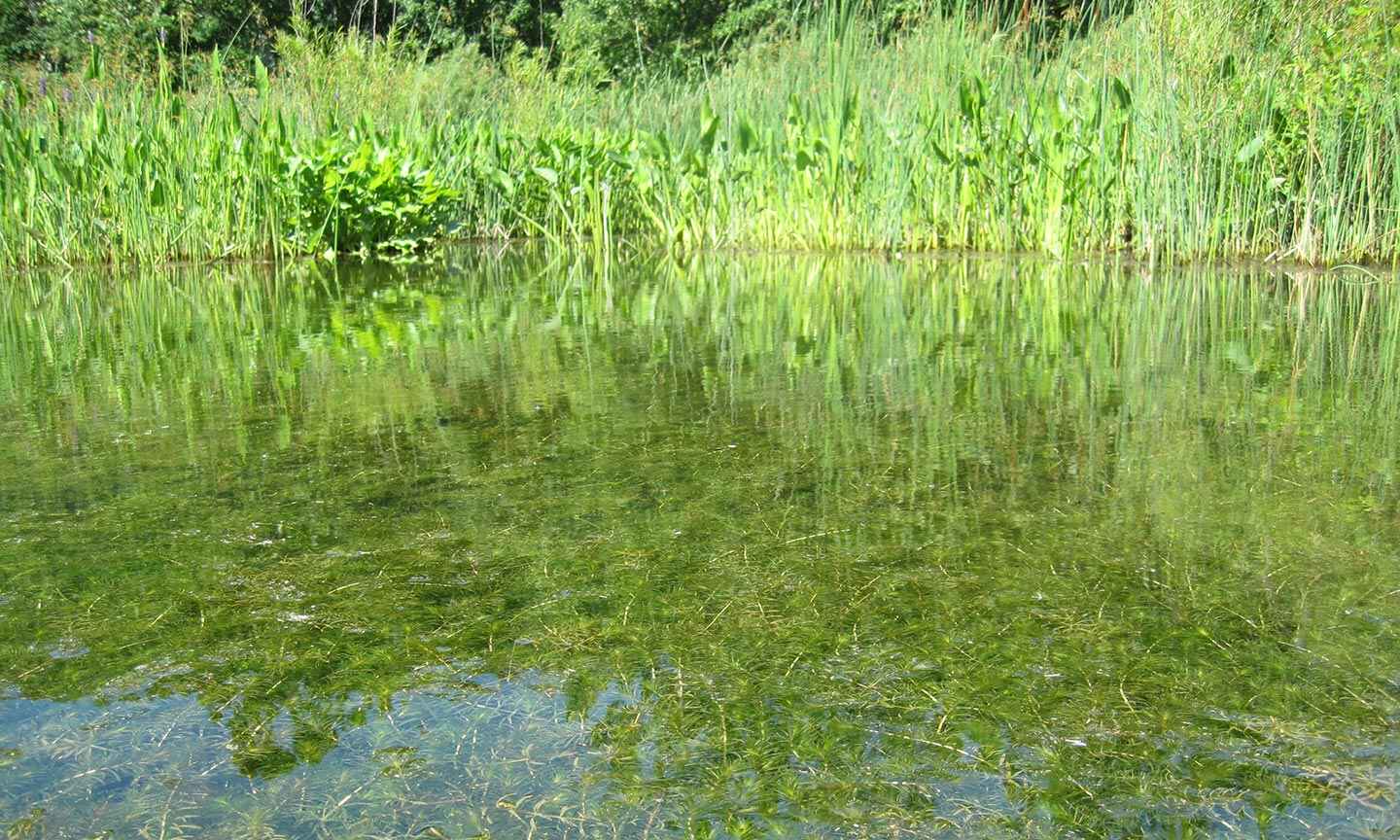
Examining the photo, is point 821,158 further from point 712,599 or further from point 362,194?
point 712,599

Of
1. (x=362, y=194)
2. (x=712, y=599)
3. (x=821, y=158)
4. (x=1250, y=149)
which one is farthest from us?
(x=362, y=194)

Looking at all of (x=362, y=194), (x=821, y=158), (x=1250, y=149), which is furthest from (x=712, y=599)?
(x=362, y=194)

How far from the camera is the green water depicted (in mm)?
1173

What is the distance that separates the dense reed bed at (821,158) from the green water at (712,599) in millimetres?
2241

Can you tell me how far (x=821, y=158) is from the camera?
6887mm

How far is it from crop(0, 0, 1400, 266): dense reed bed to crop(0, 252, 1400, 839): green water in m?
2.24

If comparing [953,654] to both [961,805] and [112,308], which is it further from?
[112,308]

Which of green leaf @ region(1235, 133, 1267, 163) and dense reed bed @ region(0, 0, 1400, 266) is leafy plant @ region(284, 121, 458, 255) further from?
green leaf @ region(1235, 133, 1267, 163)

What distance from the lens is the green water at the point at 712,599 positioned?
117cm

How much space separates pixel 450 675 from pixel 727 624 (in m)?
0.35

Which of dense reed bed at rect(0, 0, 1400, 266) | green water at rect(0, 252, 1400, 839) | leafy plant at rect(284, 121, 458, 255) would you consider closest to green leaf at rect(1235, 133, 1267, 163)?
dense reed bed at rect(0, 0, 1400, 266)

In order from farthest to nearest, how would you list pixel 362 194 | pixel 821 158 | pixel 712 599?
pixel 362 194, pixel 821 158, pixel 712 599

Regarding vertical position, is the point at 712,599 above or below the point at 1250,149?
below

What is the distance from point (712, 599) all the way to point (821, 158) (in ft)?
18.3
